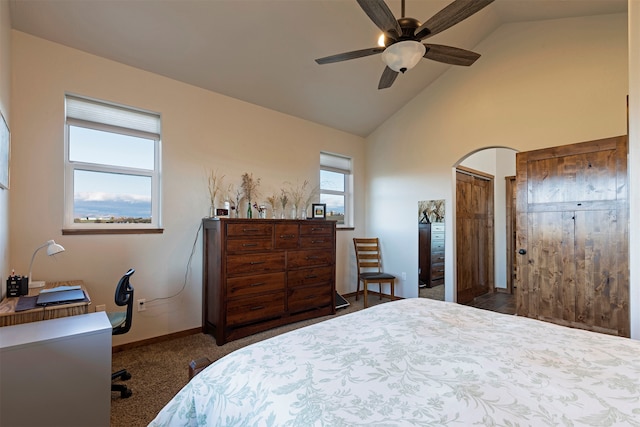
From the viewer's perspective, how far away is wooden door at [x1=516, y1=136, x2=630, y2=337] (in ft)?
9.02

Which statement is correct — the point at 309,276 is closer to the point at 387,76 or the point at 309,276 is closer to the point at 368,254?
the point at 368,254

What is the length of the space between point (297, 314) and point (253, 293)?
693 millimetres

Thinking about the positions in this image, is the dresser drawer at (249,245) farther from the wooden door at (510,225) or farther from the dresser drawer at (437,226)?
the wooden door at (510,225)

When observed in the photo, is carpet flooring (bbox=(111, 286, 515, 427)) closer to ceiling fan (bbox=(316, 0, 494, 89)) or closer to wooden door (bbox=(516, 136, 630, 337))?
wooden door (bbox=(516, 136, 630, 337))

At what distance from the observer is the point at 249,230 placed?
319cm

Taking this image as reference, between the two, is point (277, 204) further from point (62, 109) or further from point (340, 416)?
point (340, 416)

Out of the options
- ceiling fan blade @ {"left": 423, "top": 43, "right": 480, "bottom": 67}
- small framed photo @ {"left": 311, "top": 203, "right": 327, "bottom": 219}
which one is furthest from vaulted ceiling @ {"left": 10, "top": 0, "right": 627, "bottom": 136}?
small framed photo @ {"left": 311, "top": 203, "right": 327, "bottom": 219}

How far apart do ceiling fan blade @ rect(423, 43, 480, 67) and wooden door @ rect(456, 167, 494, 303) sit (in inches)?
92.8

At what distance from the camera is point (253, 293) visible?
3225mm

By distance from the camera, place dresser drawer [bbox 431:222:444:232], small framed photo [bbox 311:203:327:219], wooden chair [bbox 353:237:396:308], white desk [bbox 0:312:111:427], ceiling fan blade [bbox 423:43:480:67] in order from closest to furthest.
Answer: white desk [bbox 0:312:111:427]
ceiling fan blade [bbox 423:43:480:67]
dresser drawer [bbox 431:222:444:232]
small framed photo [bbox 311:203:327:219]
wooden chair [bbox 353:237:396:308]

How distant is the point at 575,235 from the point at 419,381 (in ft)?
9.99

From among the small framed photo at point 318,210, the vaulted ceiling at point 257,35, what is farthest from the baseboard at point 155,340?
the vaulted ceiling at point 257,35

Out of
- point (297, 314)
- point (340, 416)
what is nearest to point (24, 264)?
point (297, 314)

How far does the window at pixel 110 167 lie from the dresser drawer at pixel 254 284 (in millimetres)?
1020
